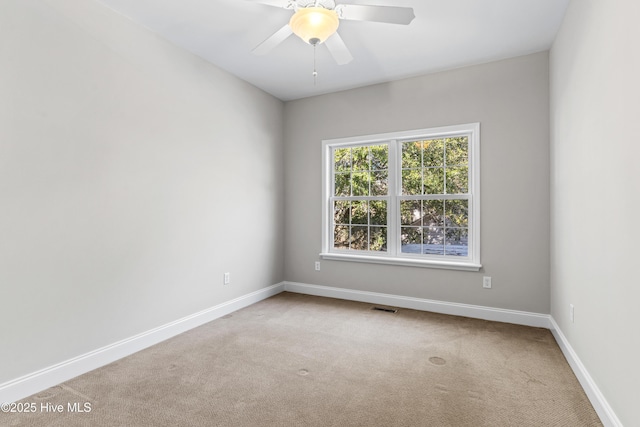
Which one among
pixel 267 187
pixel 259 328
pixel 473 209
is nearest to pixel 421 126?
pixel 473 209

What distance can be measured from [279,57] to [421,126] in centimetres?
171

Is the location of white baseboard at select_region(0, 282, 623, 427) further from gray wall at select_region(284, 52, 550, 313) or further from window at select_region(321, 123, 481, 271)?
window at select_region(321, 123, 481, 271)

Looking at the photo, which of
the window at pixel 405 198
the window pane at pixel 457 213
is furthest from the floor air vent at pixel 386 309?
the window pane at pixel 457 213

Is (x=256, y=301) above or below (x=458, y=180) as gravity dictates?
below

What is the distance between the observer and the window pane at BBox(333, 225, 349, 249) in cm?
426

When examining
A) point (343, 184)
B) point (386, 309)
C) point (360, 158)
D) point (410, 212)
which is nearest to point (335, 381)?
point (386, 309)

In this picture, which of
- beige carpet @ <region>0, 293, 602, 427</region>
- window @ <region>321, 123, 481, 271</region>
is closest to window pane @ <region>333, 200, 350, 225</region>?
window @ <region>321, 123, 481, 271</region>

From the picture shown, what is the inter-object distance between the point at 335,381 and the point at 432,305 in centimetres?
185

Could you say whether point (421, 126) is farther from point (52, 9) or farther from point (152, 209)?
point (52, 9)

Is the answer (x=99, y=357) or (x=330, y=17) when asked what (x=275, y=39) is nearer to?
(x=330, y=17)

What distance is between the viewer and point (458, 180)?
3.59 metres

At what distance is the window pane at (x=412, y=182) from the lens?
3.79 meters

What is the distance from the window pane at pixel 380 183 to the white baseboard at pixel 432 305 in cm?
124

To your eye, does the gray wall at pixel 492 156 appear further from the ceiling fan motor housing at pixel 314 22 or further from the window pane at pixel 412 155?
the ceiling fan motor housing at pixel 314 22
